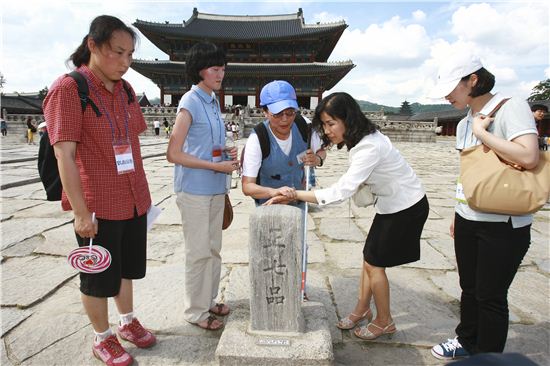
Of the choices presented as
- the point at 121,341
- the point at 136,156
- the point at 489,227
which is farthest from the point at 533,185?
the point at 121,341

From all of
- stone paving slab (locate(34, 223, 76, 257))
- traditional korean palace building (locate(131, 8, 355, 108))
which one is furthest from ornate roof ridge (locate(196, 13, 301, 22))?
stone paving slab (locate(34, 223, 76, 257))

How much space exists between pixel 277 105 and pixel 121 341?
1.71m

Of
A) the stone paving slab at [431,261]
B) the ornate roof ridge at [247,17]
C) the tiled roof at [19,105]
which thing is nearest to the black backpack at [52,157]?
the stone paving slab at [431,261]

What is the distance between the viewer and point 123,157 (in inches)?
71.1

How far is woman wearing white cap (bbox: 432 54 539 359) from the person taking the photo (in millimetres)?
1499

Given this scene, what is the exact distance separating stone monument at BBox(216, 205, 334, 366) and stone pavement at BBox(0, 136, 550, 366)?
10.5 inches

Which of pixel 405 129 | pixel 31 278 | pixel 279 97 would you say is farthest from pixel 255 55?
pixel 279 97

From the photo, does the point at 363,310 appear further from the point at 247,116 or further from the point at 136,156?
the point at 247,116

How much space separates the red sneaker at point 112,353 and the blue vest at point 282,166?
115 cm

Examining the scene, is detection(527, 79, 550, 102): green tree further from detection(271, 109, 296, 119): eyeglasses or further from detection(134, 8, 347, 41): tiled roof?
detection(271, 109, 296, 119): eyeglasses

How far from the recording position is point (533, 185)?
4.86 feet

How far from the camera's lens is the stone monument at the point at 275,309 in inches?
69.1

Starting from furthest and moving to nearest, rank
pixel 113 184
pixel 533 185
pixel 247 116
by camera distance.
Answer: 1. pixel 247 116
2. pixel 113 184
3. pixel 533 185

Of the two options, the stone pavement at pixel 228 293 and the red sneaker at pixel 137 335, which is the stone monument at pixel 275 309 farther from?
the red sneaker at pixel 137 335
